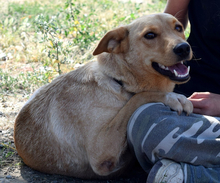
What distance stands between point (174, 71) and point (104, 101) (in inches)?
26.7

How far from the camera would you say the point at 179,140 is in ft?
7.80

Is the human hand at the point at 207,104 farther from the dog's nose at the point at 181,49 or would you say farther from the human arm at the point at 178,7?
the human arm at the point at 178,7

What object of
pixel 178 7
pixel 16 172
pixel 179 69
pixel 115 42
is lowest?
pixel 16 172

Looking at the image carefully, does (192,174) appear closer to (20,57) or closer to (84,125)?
(84,125)

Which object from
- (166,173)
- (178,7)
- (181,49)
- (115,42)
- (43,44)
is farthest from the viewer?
(43,44)

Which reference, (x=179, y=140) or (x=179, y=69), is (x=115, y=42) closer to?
(x=179, y=69)

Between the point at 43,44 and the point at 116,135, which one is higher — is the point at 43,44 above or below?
below

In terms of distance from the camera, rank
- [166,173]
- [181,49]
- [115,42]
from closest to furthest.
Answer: [166,173] → [181,49] → [115,42]

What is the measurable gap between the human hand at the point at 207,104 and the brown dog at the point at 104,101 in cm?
27

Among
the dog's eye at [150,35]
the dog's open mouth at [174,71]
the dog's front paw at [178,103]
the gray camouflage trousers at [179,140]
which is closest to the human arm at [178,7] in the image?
the dog's eye at [150,35]

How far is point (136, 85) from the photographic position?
275cm

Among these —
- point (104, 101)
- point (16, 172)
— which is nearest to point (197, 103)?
point (104, 101)

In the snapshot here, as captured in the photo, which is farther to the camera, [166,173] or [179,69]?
[179,69]

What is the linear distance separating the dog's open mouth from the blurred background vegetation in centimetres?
217
